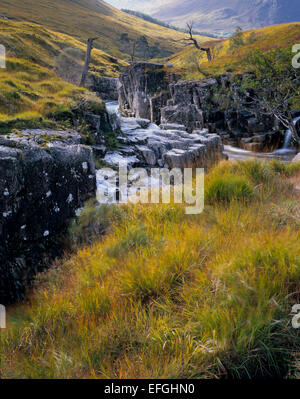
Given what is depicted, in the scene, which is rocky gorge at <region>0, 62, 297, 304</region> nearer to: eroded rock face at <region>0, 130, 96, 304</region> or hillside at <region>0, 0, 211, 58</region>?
eroded rock face at <region>0, 130, 96, 304</region>

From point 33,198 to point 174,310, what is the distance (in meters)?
4.08

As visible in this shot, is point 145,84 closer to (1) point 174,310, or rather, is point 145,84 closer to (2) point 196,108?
(2) point 196,108

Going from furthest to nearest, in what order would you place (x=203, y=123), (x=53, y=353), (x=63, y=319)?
(x=203, y=123) → (x=63, y=319) → (x=53, y=353)

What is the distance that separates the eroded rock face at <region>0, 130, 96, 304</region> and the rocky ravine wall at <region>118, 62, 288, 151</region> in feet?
64.5

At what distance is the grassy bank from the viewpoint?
1.76 metres

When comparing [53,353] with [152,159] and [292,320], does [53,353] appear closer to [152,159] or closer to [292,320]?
[292,320]

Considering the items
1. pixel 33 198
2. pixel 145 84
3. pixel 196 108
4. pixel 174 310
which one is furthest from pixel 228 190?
pixel 145 84

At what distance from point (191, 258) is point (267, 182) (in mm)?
3267

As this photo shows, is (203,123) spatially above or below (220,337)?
above

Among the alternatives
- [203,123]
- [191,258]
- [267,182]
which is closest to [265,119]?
[203,123]

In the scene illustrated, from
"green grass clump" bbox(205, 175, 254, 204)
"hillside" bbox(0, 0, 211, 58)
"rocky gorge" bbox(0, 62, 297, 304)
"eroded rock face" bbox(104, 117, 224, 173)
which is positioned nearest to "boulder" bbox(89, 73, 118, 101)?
"hillside" bbox(0, 0, 211, 58)

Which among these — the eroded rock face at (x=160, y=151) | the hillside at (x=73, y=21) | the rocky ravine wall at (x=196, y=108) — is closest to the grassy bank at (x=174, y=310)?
the eroded rock face at (x=160, y=151)

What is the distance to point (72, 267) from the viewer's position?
3.48 meters

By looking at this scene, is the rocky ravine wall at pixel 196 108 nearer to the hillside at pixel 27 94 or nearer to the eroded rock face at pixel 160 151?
the eroded rock face at pixel 160 151
